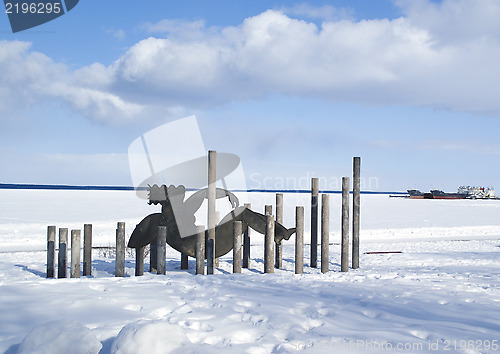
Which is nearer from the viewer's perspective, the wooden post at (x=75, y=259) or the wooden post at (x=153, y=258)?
the wooden post at (x=75, y=259)

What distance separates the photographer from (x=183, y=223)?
927 centimetres

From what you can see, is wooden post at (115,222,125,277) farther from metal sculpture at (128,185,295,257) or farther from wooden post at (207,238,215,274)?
wooden post at (207,238,215,274)

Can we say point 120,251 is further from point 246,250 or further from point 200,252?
point 246,250

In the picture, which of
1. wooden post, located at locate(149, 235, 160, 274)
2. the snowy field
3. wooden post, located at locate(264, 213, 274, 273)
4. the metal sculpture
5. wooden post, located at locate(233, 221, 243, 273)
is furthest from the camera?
wooden post, located at locate(149, 235, 160, 274)

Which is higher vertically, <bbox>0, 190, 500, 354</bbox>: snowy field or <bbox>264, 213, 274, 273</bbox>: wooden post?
<bbox>264, 213, 274, 273</bbox>: wooden post

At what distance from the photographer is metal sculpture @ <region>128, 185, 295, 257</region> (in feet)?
29.8

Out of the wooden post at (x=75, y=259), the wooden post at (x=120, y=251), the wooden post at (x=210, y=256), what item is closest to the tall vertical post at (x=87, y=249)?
the wooden post at (x=75, y=259)

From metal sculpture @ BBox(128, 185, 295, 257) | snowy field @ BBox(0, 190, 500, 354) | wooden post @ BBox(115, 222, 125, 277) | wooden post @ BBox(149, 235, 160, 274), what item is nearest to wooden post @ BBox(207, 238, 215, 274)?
metal sculpture @ BBox(128, 185, 295, 257)

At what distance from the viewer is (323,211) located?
9.38 meters

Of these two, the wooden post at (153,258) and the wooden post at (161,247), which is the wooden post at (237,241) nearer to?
the wooden post at (161,247)

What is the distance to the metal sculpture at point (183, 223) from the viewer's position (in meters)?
9.08

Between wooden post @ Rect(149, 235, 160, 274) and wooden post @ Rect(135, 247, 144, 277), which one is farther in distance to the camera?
wooden post @ Rect(149, 235, 160, 274)

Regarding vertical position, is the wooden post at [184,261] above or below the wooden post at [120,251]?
below

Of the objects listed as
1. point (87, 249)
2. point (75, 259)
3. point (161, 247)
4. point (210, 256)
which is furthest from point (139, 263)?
point (210, 256)
